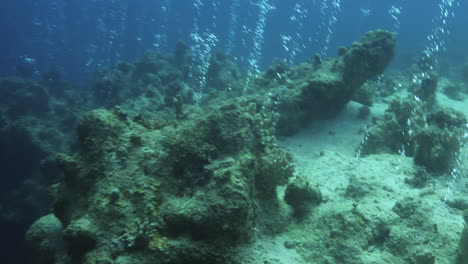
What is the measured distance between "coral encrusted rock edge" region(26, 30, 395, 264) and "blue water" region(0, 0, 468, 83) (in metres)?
53.8

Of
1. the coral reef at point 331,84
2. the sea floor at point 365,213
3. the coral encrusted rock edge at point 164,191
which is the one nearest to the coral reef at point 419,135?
the sea floor at point 365,213

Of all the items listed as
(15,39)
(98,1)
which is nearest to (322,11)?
(98,1)

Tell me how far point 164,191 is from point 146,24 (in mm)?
95518

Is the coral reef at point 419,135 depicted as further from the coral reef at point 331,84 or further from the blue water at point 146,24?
the blue water at point 146,24

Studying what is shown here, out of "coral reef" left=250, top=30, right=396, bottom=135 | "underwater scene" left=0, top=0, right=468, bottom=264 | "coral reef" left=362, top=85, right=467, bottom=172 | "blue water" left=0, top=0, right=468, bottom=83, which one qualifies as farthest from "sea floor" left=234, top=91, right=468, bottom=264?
"blue water" left=0, top=0, right=468, bottom=83

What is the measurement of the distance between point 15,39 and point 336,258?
109108 mm

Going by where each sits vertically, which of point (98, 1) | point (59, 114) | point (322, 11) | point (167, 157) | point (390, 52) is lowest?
point (59, 114)

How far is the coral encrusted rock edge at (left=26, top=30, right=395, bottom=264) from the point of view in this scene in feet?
11.3

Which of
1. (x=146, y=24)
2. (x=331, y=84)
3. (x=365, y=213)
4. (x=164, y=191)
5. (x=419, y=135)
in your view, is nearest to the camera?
(x=164, y=191)

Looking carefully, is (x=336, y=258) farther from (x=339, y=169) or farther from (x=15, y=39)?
(x=15, y=39)

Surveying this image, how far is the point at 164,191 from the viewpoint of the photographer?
4.11 metres

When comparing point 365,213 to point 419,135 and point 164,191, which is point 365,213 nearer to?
point 164,191

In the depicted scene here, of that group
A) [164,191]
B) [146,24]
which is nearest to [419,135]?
[164,191]

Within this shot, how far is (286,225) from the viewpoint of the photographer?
4980mm
